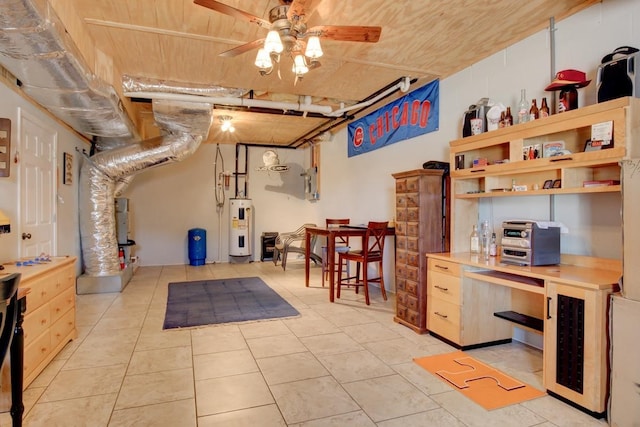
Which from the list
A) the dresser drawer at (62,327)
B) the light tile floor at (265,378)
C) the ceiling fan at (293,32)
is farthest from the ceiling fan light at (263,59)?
the dresser drawer at (62,327)

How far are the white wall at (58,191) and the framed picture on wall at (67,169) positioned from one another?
7 centimetres

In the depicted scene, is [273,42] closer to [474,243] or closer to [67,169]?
[474,243]

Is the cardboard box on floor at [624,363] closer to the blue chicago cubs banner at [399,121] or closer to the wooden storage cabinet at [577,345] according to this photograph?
the wooden storage cabinet at [577,345]

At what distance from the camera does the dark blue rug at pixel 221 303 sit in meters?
4.04

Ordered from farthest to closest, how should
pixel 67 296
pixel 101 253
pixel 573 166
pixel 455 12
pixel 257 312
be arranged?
pixel 101 253, pixel 257 312, pixel 67 296, pixel 455 12, pixel 573 166

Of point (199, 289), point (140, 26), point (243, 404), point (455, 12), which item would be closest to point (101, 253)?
point (199, 289)

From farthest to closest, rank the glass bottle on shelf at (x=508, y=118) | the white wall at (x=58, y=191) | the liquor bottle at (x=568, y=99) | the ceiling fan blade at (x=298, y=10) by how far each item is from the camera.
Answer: the white wall at (x=58, y=191)
the glass bottle on shelf at (x=508, y=118)
the liquor bottle at (x=568, y=99)
the ceiling fan blade at (x=298, y=10)

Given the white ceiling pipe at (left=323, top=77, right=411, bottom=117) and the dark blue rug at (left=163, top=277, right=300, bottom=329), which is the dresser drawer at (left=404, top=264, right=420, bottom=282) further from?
the white ceiling pipe at (left=323, top=77, right=411, bottom=117)

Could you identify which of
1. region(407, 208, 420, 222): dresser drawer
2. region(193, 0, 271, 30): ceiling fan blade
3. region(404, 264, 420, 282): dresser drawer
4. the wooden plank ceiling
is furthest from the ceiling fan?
region(404, 264, 420, 282): dresser drawer

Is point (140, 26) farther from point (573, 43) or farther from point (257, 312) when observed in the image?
point (573, 43)

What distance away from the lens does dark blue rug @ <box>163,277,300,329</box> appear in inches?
159

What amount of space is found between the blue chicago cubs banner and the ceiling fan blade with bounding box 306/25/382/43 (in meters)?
2.01

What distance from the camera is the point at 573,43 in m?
2.83

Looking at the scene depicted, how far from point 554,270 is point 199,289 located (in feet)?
15.0
